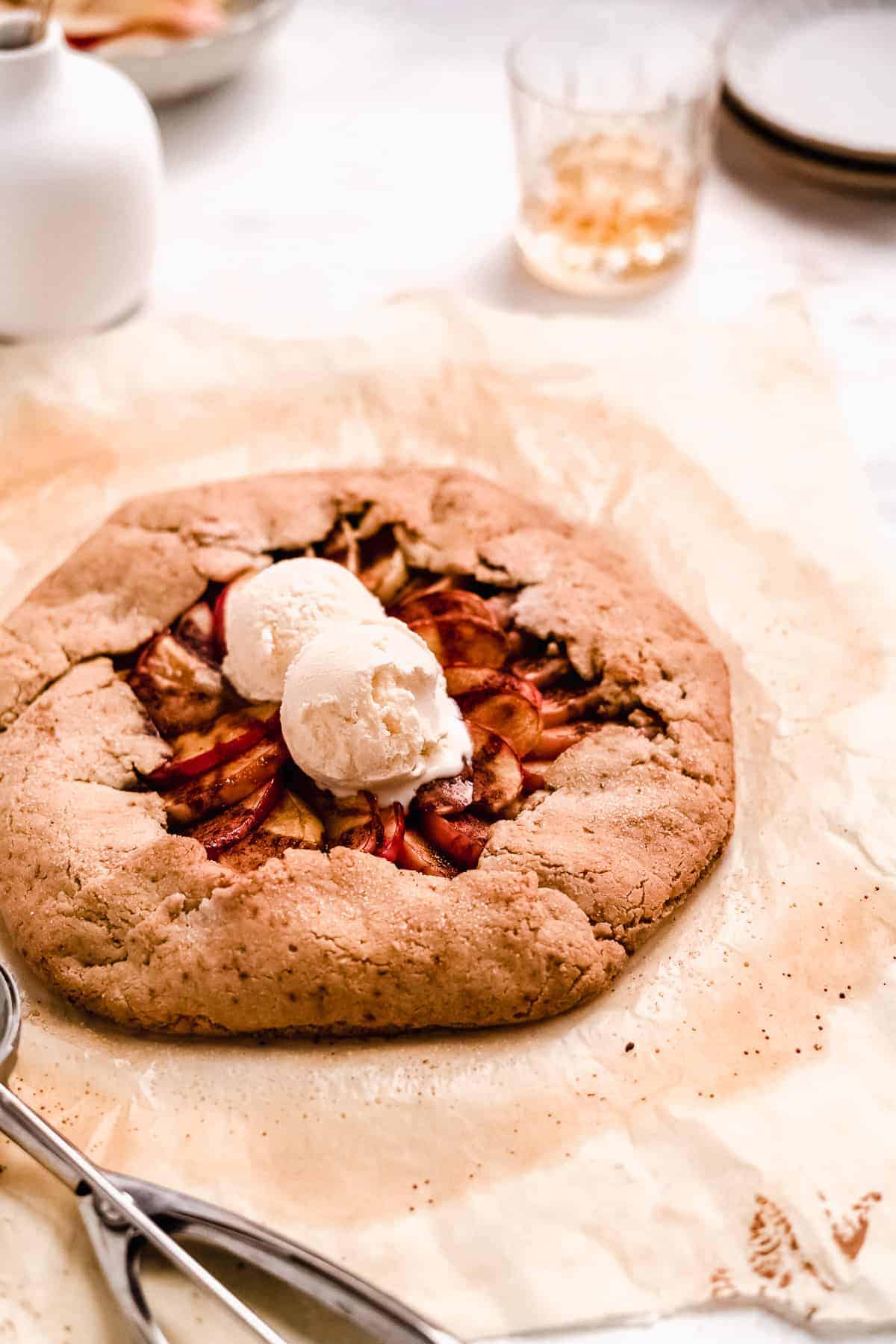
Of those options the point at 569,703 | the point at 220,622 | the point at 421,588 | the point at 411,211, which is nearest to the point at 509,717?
the point at 569,703

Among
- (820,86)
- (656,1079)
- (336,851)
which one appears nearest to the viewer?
(656,1079)

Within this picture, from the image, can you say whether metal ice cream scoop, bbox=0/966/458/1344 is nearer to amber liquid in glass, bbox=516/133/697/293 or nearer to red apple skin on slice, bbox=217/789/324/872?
red apple skin on slice, bbox=217/789/324/872

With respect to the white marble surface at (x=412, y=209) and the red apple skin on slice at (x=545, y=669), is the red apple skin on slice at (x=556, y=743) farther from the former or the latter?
the white marble surface at (x=412, y=209)

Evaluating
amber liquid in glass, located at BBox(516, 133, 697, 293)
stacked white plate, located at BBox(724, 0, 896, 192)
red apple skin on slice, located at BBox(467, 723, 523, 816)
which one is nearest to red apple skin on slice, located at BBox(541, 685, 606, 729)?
red apple skin on slice, located at BBox(467, 723, 523, 816)

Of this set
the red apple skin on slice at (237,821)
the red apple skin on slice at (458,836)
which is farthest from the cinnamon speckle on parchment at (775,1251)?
the red apple skin on slice at (237,821)

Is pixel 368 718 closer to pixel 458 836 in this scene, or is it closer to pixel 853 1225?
pixel 458 836

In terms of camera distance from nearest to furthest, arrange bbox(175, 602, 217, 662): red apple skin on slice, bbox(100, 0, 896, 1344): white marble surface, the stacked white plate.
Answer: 1. bbox(175, 602, 217, 662): red apple skin on slice
2. bbox(100, 0, 896, 1344): white marble surface
3. the stacked white plate
